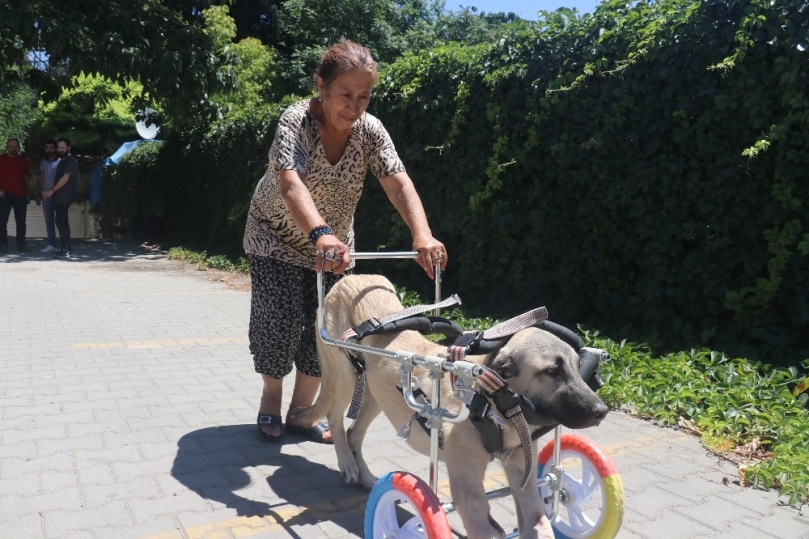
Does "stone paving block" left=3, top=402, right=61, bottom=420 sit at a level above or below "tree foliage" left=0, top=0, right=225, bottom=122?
below

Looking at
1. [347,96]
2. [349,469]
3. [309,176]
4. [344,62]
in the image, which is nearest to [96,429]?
[349,469]

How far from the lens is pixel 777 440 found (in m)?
4.30

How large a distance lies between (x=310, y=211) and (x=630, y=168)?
3978mm

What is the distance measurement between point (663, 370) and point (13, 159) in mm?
14454

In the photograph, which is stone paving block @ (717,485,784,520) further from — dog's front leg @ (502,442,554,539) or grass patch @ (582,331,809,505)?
dog's front leg @ (502,442,554,539)

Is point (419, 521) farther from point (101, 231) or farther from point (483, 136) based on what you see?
point (101, 231)

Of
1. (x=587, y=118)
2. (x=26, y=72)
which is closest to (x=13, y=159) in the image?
(x=26, y=72)

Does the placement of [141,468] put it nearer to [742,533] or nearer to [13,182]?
[742,533]

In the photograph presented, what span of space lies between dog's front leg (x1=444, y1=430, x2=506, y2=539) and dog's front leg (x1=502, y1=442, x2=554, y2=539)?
13 centimetres

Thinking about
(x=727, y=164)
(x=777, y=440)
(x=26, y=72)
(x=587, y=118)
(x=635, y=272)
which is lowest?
(x=777, y=440)

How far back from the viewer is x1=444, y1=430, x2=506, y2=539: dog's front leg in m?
2.58

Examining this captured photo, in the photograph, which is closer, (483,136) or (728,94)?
(728,94)

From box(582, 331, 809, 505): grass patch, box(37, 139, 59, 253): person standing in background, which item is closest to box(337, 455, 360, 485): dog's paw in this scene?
box(582, 331, 809, 505): grass patch

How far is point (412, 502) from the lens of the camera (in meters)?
2.47
